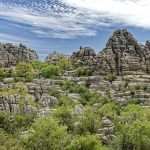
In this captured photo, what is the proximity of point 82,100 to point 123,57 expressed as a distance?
33.9 meters

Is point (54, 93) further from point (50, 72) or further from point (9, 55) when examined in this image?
point (9, 55)

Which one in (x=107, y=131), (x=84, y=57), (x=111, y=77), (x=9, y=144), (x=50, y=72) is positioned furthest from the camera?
(x=84, y=57)

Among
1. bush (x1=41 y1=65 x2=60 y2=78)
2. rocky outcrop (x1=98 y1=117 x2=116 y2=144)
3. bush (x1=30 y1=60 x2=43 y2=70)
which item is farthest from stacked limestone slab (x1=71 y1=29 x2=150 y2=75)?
rocky outcrop (x1=98 y1=117 x2=116 y2=144)

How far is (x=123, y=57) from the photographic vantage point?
497ft

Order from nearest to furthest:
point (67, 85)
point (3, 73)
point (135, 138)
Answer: point (135, 138) → point (67, 85) → point (3, 73)

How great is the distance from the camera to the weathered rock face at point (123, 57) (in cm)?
14912

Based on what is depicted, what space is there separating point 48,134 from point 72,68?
350 feet

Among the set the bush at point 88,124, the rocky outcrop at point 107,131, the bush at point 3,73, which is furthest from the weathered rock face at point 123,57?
the bush at point 88,124

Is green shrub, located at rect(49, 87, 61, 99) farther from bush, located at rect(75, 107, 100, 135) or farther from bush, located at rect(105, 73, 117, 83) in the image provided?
bush, located at rect(75, 107, 100, 135)

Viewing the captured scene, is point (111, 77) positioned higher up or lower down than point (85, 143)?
higher up

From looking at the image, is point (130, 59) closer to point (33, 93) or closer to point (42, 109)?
point (33, 93)

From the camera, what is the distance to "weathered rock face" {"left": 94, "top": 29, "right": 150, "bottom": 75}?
149 m

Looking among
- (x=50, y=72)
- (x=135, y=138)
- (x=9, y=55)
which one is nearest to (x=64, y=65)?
(x=50, y=72)

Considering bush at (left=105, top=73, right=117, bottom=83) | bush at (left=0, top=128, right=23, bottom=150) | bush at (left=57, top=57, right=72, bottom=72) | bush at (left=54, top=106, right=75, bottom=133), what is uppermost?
bush at (left=57, top=57, right=72, bottom=72)
